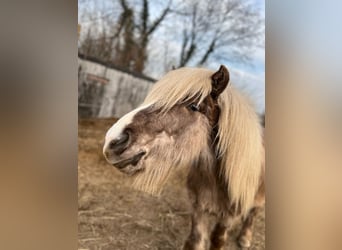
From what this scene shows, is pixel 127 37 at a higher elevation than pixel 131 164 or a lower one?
higher

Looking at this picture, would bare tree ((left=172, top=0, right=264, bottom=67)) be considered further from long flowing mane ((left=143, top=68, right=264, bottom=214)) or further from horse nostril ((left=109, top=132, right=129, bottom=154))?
horse nostril ((left=109, top=132, right=129, bottom=154))

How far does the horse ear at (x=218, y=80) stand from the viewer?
1.20m

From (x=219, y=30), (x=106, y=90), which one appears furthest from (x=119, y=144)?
(x=219, y=30)

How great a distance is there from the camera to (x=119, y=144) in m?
1.15

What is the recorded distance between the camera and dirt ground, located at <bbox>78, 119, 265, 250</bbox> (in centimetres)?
115

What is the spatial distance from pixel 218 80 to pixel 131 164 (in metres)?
0.41

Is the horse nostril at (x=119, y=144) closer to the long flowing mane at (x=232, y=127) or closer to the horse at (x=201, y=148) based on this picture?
the horse at (x=201, y=148)

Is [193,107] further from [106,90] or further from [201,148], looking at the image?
[106,90]

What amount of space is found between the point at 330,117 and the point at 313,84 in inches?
5.2

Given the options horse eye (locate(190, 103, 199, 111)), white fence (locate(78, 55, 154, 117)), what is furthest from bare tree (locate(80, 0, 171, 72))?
horse eye (locate(190, 103, 199, 111))

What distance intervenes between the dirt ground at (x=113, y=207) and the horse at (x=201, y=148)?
4 centimetres

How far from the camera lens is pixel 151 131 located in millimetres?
1162

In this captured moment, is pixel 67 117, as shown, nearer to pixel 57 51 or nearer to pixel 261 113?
pixel 57 51

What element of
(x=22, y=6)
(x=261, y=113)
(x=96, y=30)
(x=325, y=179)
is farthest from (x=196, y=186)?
(x=22, y=6)
